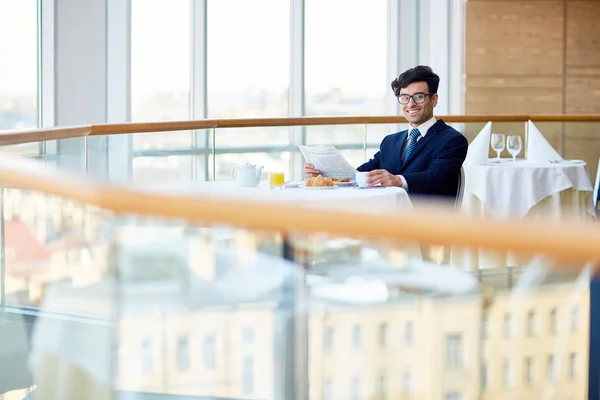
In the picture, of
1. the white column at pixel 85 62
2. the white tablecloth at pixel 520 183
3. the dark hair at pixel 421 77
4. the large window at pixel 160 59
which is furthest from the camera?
the large window at pixel 160 59

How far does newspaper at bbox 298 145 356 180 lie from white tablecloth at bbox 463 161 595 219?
2.28m

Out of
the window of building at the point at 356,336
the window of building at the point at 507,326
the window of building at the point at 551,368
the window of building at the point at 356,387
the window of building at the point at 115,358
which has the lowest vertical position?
the window of building at the point at 115,358

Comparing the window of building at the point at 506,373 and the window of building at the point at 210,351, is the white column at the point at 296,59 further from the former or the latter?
the window of building at the point at 506,373

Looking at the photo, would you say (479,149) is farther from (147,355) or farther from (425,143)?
(147,355)

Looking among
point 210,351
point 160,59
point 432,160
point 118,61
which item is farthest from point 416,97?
point 160,59

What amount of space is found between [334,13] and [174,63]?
192cm

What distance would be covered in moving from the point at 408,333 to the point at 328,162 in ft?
9.92

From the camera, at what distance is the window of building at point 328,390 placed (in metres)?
1.37

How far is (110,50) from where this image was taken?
8.98m

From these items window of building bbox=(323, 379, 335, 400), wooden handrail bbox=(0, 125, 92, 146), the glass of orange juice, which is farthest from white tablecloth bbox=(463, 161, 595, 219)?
window of building bbox=(323, 379, 335, 400)

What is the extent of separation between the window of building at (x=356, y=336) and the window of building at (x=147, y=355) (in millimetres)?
422

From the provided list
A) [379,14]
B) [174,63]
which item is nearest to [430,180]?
[174,63]

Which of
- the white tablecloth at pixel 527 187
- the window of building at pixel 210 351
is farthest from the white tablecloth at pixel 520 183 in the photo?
the window of building at pixel 210 351

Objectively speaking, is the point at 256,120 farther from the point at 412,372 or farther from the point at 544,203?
the point at 412,372
